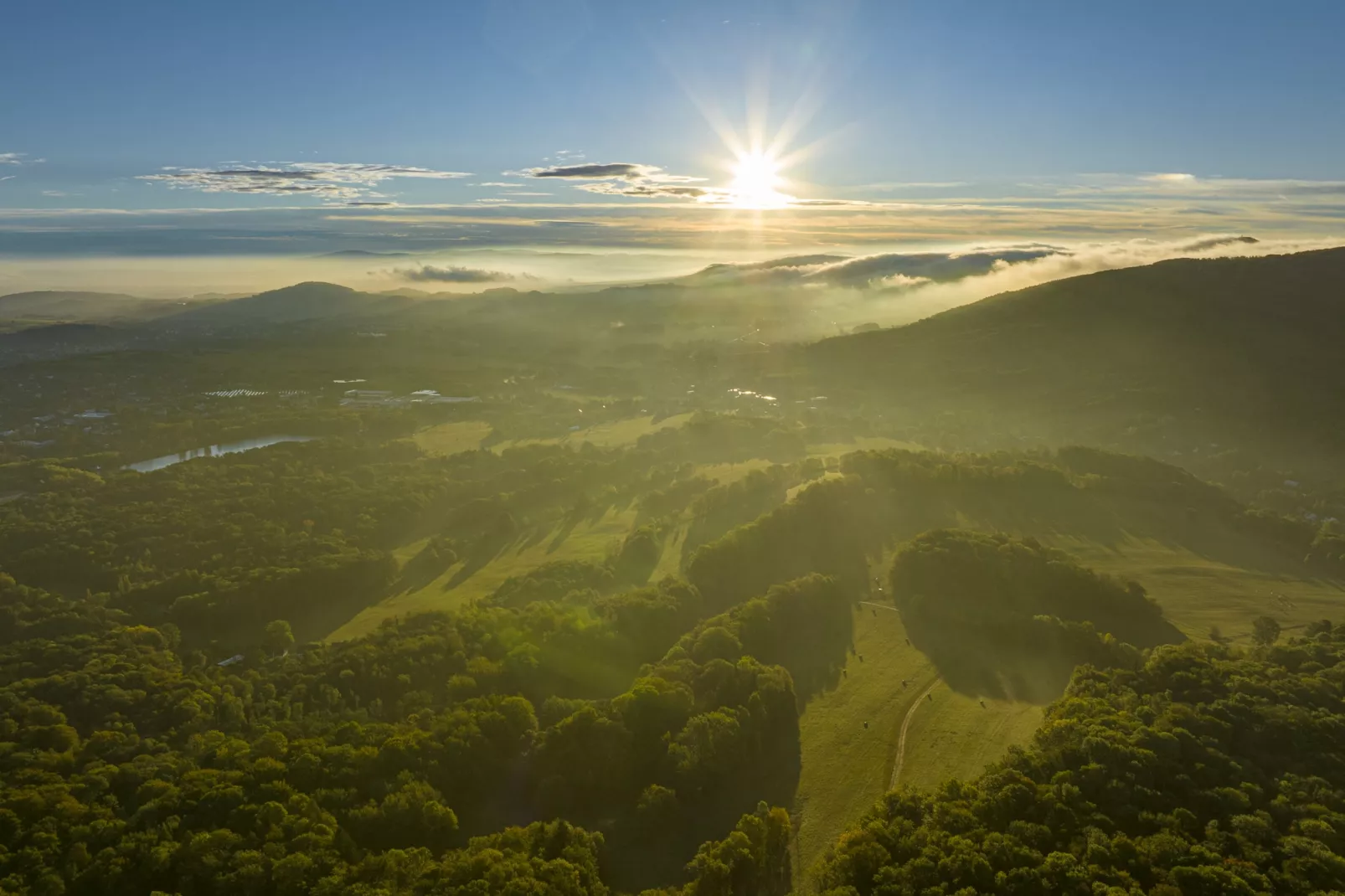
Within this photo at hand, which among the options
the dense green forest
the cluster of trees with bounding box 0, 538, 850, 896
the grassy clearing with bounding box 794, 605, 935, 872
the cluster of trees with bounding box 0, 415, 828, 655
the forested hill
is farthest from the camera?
the forested hill

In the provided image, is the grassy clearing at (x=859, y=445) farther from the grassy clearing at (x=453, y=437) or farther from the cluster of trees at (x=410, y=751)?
the cluster of trees at (x=410, y=751)

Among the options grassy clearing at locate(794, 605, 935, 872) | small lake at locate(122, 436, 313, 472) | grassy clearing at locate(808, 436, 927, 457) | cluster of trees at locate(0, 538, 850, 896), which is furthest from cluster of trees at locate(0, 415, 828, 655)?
grassy clearing at locate(794, 605, 935, 872)

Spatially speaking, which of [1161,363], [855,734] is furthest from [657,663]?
[1161,363]

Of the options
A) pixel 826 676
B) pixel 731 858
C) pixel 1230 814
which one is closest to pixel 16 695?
pixel 731 858

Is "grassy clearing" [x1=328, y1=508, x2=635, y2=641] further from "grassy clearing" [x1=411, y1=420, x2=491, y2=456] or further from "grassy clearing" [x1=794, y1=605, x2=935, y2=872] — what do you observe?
"grassy clearing" [x1=411, y1=420, x2=491, y2=456]

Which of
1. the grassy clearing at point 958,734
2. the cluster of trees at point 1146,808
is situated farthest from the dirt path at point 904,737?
the cluster of trees at point 1146,808
